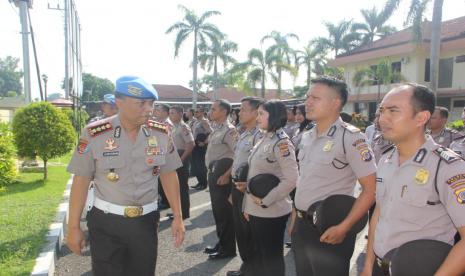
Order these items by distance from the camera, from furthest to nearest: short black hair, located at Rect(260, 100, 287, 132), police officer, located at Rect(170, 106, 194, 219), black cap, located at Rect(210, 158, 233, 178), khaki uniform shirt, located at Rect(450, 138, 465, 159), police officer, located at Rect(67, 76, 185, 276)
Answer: police officer, located at Rect(170, 106, 194, 219) < black cap, located at Rect(210, 158, 233, 178) < khaki uniform shirt, located at Rect(450, 138, 465, 159) < short black hair, located at Rect(260, 100, 287, 132) < police officer, located at Rect(67, 76, 185, 276)

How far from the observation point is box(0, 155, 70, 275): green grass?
4145 mm

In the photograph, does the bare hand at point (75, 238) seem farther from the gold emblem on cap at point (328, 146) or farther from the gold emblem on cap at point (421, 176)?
the gold emblem on cap at point (421, 176)

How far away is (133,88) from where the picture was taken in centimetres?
282

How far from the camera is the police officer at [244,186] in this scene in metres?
4.01

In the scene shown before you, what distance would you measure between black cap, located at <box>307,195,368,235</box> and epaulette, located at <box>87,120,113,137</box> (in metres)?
1.51

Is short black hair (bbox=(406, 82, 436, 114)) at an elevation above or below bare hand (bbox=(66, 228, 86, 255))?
above

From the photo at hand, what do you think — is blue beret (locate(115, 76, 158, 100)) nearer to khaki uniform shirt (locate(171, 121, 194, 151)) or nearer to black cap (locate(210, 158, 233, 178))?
black cap (locate(210, 158, 233, 178))

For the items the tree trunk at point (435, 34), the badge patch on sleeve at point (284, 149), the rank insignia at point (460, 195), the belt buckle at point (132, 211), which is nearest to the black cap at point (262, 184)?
the badge patch on sleeve at point (284, 149)

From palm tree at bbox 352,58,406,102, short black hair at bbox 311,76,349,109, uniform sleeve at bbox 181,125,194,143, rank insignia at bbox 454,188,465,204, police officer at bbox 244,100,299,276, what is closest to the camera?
rank insignia at bbox 454,188,465,204

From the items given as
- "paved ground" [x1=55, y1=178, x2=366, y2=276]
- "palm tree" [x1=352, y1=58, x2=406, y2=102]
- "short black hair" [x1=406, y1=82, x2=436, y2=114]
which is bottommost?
"paved ground" [x1=55, y1=178, x2=366, y2=276]

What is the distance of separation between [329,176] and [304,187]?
204 mm

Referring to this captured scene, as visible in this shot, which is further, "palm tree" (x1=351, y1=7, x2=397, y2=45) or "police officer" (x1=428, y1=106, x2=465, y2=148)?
"palm tree" (x1=351, y1=7, x2=397, y2=45)

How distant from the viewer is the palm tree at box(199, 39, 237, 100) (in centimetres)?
3253

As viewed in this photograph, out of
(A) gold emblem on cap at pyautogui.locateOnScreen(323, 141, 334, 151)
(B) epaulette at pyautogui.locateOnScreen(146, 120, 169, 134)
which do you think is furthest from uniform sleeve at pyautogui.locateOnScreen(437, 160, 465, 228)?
(B) epaulette at pyautogui.locateOnScreen(146, 120, 169, 134)
